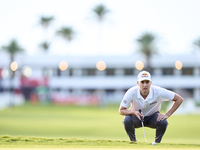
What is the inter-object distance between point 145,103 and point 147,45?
65117 millimetres

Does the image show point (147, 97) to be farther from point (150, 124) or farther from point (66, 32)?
point (66, 32)

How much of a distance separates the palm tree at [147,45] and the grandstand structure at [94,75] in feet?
9.45

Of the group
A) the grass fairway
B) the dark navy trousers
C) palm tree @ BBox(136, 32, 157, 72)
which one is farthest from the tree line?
the dark navy trousers

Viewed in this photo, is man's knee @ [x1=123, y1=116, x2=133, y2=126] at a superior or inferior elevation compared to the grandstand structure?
inferior

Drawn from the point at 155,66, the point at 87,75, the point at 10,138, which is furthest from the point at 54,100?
the point at 10,138

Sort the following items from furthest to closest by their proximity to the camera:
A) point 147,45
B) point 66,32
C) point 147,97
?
point 66,32 → point 147,45 → point 147,97

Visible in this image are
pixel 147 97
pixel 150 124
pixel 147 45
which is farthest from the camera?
pixel 147 45

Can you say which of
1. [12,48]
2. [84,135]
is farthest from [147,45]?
Answer: [84,135]

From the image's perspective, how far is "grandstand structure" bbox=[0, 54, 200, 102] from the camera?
77.9m

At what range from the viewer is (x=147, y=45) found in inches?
2911

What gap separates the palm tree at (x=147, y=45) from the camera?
7394cm

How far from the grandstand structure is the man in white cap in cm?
6771

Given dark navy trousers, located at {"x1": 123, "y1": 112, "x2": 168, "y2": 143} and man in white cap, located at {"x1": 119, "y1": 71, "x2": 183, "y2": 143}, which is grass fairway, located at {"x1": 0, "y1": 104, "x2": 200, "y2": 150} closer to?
dark navy trousers, located at {"x1": 123, "y1": 112, "x2": 168, "y2": 143}

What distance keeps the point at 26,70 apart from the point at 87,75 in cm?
1075
